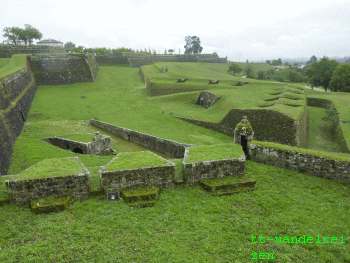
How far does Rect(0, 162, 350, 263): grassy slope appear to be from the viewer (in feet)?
23.5

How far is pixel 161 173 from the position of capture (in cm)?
1012

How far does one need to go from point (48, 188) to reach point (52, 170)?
64cm

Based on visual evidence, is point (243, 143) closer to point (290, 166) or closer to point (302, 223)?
point (290, 166)

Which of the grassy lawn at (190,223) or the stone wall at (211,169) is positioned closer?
the grassy lawn at (190,223)

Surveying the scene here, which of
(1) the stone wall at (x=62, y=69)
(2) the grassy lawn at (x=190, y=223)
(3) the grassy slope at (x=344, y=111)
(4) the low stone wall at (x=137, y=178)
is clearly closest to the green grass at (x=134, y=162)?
(2) the grassy lawn at (x=190, y=223)

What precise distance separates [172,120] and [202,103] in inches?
303

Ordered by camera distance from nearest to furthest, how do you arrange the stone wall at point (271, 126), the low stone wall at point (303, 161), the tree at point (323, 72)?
the low stone wall at point (303, 161) < the stone wall at point (271, 126) < the tree at point (323, 72)

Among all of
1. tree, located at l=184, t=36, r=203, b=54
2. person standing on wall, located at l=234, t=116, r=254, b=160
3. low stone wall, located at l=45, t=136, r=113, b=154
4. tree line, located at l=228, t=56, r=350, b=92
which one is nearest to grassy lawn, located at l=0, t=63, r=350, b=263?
person standing on wall, located at l=234, t=116, r=254, b=160

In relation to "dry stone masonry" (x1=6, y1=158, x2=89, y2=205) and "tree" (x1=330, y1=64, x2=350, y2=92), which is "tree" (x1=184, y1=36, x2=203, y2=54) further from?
"dry stone masonry" (x1=6, y1=158, x2=89, y2=205)

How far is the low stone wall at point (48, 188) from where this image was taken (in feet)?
29.7

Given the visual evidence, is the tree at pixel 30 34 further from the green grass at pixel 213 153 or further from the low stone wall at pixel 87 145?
the green grass at pixel 213 153

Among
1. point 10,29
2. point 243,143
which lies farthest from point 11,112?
point 10,29

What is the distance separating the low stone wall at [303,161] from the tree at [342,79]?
3186 centimetres

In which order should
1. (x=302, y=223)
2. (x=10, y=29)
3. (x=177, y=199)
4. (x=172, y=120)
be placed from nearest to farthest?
1. (x=302, y=223)
2. (x=177, y=199)
3. (x=172, y=120)
4. (x=10, y=29)
